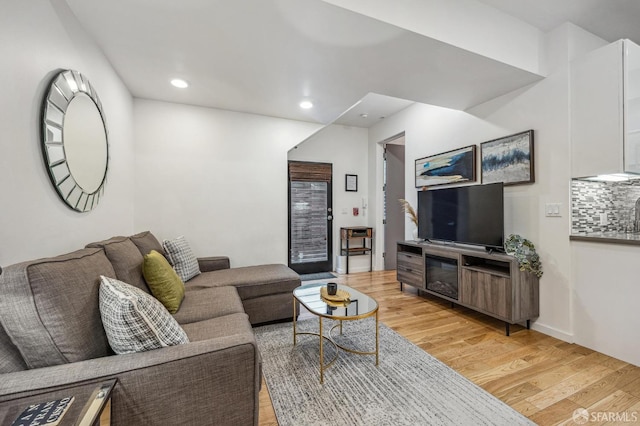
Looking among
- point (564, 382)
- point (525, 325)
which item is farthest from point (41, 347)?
point (525, 325)

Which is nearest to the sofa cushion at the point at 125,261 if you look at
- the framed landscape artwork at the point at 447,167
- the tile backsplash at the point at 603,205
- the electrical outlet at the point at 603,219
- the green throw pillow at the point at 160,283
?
the green throw pillow at the point at 160,283

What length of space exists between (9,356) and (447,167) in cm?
383

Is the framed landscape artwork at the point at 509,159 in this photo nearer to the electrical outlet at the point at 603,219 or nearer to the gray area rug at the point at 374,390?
the electrical outlet at the point at 603,219

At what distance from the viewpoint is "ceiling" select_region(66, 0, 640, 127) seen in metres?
1.73

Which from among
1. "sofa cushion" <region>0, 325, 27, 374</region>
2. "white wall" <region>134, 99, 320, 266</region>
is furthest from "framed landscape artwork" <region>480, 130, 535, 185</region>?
"sofa cushion" <region>0, 325, 27, 374</region>

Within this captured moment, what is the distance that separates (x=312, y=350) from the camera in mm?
2195

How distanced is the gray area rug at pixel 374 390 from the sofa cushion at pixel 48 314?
1061 millimetres

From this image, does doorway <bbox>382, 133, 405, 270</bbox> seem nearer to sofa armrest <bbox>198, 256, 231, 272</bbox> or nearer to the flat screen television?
the flat screen television

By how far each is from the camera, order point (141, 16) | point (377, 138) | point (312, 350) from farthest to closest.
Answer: point (377, 138), point (312, 350), point (141, 16)

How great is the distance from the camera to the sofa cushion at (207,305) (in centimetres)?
181

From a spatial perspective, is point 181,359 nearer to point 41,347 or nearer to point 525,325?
point 41,347

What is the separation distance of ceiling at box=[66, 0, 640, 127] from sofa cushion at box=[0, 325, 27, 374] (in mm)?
1884

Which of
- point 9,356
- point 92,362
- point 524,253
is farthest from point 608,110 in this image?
point 9,356

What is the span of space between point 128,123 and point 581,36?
4.47 metres
